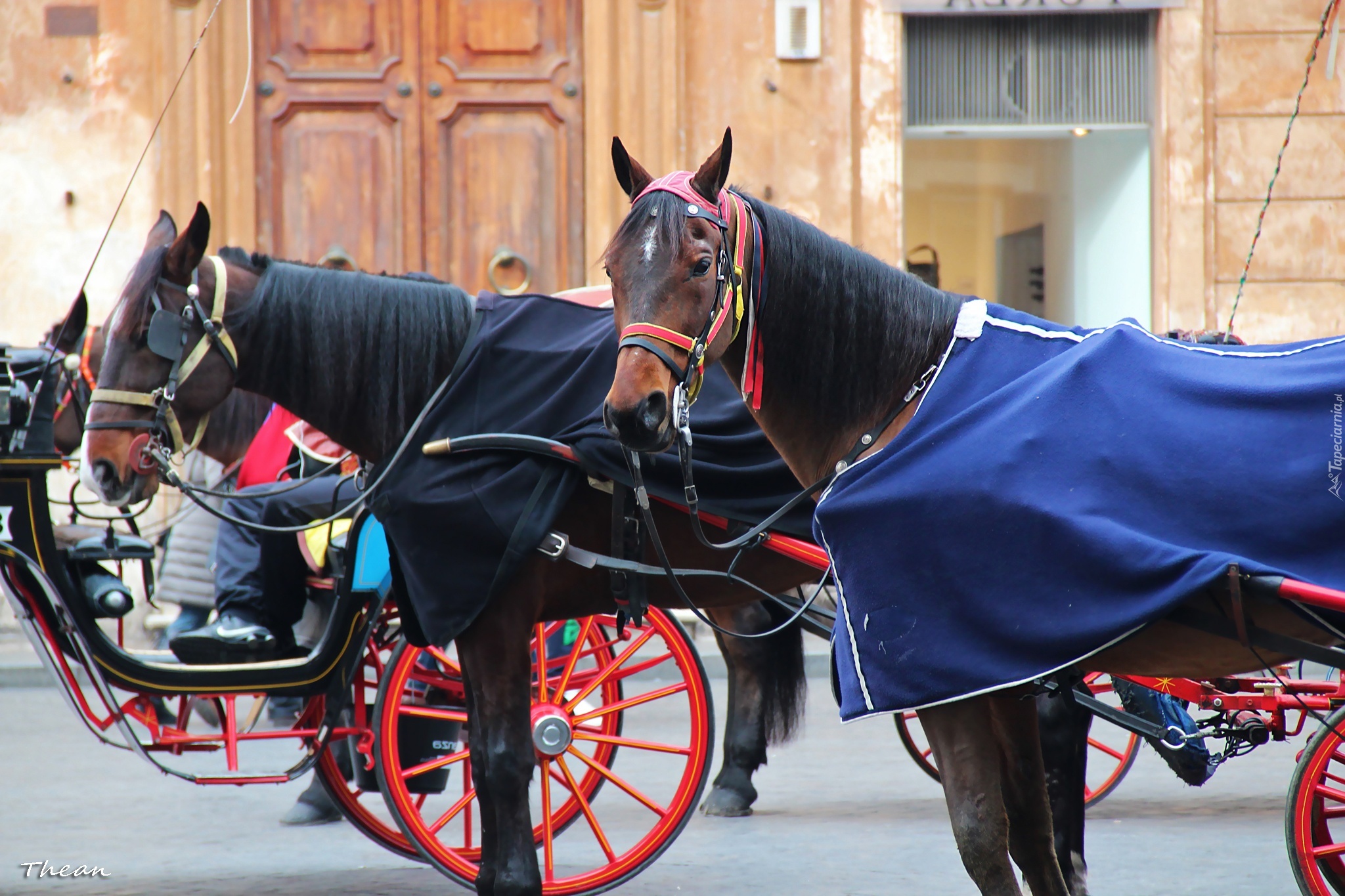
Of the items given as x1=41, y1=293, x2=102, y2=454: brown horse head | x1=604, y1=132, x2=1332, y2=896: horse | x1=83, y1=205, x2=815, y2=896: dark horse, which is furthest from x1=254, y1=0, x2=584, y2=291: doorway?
x1=604, y1=132, x2=1332, y2=896: horse

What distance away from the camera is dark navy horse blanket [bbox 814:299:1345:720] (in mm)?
2309

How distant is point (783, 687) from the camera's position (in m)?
5.08

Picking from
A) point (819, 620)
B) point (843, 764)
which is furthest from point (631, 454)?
point (843, 764)

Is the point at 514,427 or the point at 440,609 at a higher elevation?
the point at 514,427

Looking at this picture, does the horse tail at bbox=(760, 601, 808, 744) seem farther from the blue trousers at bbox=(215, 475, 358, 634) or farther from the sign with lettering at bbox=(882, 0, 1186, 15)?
the sign with lettering at bbox=(882, 0, 1186, 15)

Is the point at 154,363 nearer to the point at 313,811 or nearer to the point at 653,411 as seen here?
the point at 653,411

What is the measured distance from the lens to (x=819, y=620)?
4582 mm

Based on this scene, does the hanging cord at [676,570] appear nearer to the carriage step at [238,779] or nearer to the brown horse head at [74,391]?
the carriage step at [238,779]

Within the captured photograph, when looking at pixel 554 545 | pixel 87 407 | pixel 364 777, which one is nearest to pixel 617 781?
pixel 364 777

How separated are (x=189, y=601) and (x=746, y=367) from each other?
3.75m

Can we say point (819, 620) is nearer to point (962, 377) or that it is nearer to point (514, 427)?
point (514, 427)

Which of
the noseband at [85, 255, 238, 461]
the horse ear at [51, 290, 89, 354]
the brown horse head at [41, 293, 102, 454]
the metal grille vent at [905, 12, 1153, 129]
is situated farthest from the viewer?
the metal grille vent at [905, 12, 1153, 129]

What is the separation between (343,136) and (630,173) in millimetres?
6999

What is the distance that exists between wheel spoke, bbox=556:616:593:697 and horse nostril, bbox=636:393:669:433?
150 centimetres
